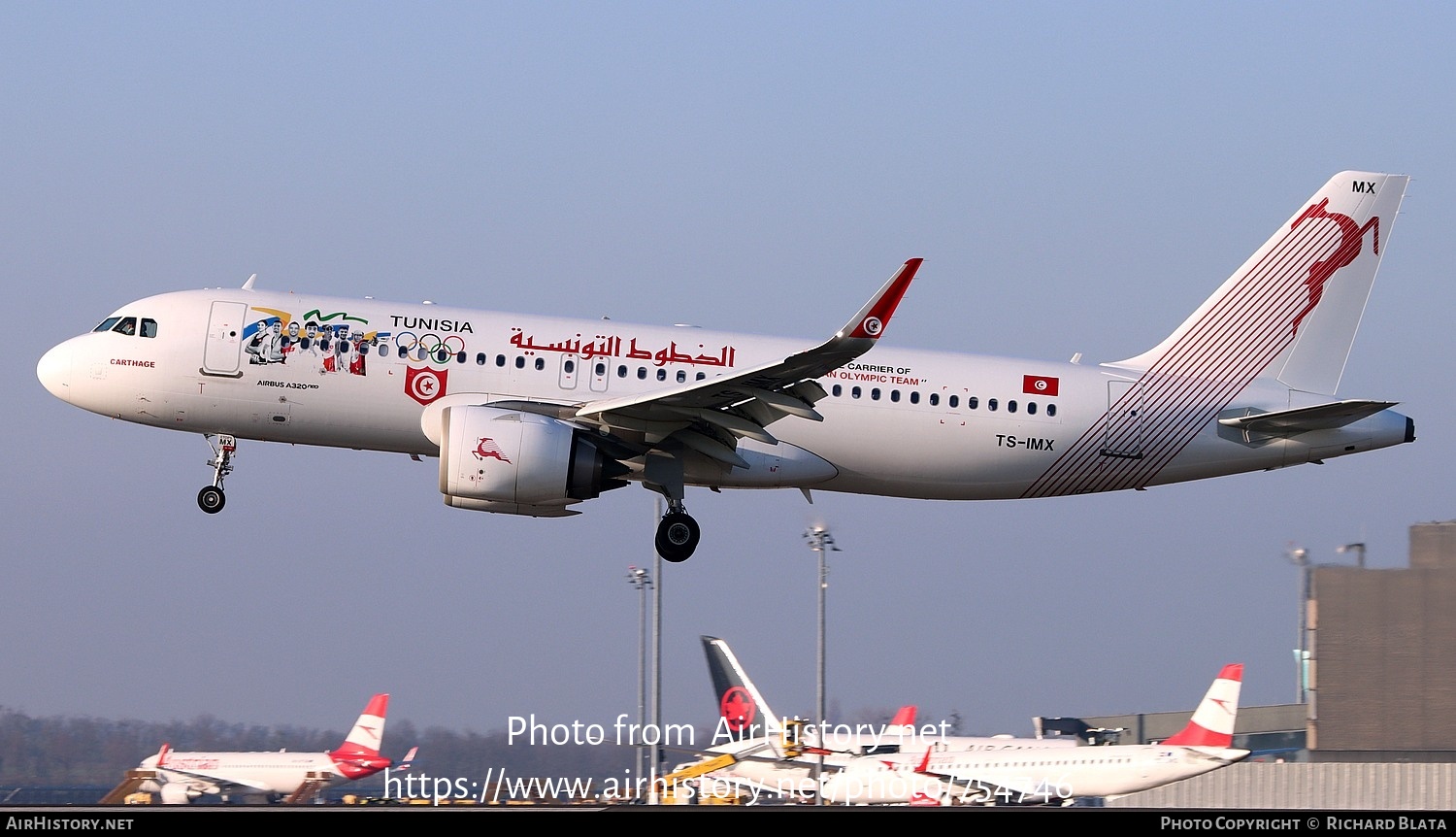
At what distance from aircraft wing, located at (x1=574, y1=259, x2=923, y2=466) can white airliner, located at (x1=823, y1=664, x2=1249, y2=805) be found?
9.06 meters

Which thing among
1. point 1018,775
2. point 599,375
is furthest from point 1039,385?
point 1018,775

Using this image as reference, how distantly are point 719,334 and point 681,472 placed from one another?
8.42 ft

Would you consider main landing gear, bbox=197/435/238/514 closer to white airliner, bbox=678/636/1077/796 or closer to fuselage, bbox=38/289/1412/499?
fuselage, bbox=38/289/1412/499

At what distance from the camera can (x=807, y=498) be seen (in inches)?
1165

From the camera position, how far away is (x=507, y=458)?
26.6 meters

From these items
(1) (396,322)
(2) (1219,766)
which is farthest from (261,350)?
(2) (1219,766)

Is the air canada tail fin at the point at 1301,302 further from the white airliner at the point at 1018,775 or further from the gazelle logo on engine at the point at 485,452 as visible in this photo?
the gazelle logo on engine at the point at 485,452

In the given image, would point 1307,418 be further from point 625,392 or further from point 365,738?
point 365,738

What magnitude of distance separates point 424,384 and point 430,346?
68cm

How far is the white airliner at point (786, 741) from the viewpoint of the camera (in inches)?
1351

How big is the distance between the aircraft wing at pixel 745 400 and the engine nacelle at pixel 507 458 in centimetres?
76

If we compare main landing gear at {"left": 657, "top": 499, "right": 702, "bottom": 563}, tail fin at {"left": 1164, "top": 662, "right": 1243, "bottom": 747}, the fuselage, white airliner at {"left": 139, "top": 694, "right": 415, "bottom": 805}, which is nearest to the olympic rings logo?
the fuselage

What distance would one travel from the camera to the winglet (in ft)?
78.0
